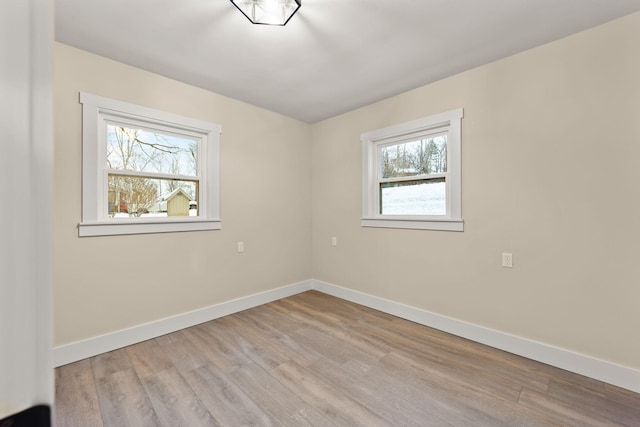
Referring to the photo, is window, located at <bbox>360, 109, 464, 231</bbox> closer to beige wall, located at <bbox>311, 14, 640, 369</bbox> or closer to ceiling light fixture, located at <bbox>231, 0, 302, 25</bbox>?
beige wall, located at <bbox>311, 14, 640, 369</bbox>

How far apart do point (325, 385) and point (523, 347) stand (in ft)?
5.19

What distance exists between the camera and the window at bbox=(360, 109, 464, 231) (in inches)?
101

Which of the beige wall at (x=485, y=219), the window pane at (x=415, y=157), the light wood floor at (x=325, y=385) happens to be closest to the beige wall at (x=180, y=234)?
the beige wall at (x=485, y=219)

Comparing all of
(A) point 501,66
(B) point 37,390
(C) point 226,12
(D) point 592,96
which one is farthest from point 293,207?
(B) point 37,390

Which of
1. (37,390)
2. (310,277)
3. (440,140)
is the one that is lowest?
(310,277)

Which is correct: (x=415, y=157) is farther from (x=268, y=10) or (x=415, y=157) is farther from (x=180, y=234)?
(x=180, y=234)

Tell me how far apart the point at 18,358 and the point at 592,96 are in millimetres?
2860

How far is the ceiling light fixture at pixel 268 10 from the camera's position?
1666 millimetres

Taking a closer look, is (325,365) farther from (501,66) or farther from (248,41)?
(501,66)

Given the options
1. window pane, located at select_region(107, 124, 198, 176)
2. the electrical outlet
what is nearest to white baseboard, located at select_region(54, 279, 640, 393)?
the electrical outlet

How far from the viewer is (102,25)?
1854 millimetres

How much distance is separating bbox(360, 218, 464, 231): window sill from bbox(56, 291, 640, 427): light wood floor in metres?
0.98

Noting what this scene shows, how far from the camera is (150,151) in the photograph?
8.44 ft

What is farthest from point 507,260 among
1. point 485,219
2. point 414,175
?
point 414,175
